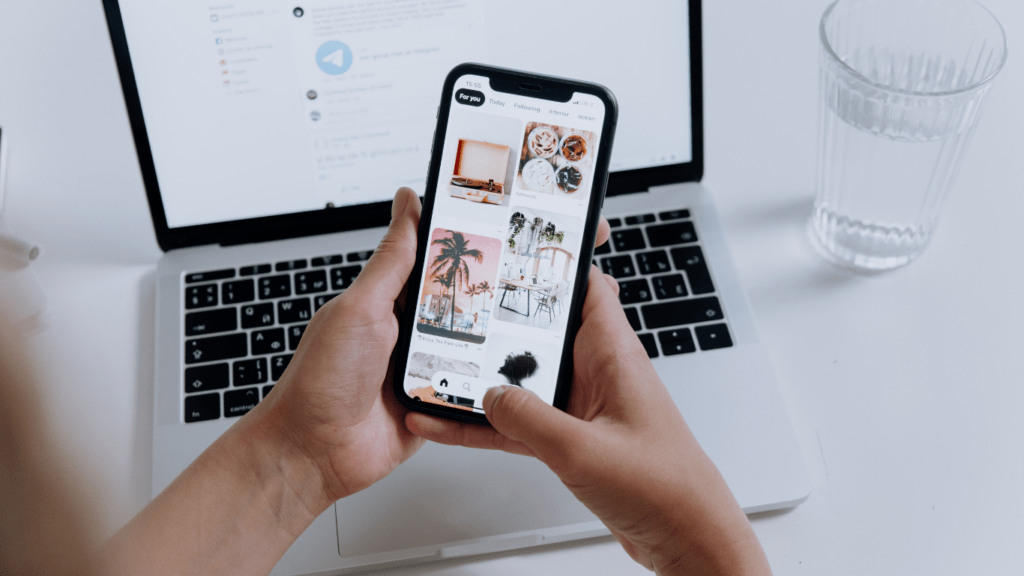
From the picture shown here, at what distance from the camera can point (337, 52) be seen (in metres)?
0.68

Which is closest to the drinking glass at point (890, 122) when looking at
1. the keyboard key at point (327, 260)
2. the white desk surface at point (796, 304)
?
the white desk surface at point (796, 304)

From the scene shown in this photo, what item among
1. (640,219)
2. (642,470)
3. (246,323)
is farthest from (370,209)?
(642,470)

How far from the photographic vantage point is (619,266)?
73 cm

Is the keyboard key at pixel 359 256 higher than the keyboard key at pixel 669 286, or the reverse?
the keyboard key at pixel 359 256

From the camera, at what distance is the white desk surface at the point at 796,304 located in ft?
1.98

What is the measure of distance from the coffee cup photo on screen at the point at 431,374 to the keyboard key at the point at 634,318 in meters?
0.17

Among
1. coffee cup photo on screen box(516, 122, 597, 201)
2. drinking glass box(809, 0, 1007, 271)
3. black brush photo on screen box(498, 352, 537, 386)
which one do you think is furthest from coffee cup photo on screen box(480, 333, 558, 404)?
drinking glass box(809, 0, 1007, 271)

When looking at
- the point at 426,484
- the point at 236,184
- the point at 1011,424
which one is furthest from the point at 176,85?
the point at 1011,424

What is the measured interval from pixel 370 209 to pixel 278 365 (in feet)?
0.57

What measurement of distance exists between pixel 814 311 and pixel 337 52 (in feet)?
1.62

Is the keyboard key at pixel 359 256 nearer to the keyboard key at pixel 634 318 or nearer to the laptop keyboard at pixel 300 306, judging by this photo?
the laptop keyboard at pixel 300 306

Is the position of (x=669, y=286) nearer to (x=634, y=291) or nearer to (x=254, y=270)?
(x=634, y=291)

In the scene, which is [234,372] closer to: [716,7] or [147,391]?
[147,391]

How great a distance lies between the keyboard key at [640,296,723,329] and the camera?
693mm
